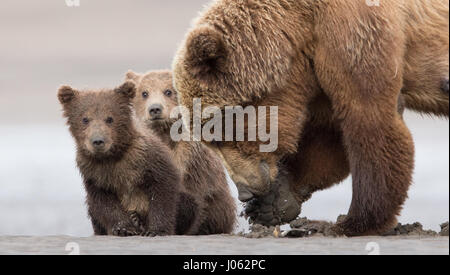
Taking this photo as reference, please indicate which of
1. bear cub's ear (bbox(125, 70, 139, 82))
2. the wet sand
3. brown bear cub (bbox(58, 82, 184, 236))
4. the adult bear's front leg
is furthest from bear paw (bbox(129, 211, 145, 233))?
bear cub's ear (bbox(125, 70, 139, 82))

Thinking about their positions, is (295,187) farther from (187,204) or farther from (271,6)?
(271,6)

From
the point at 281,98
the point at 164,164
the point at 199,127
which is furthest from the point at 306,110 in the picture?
the point at 164,164

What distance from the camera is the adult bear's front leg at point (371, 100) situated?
755cm

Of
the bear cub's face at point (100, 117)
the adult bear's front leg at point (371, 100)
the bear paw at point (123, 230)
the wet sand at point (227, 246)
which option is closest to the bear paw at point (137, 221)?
the bear paw at point (123, 230)

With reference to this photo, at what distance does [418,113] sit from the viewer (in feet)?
27.2

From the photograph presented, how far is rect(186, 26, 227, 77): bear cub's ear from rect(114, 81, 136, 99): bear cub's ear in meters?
1.71

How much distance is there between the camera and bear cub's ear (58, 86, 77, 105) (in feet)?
31.2

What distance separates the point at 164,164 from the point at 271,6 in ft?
7.99

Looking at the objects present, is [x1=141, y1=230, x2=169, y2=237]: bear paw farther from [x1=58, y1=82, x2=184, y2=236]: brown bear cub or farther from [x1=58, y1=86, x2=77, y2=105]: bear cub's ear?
[x1=58, y1=86, x2=77, y2=105]: bear cub's ear

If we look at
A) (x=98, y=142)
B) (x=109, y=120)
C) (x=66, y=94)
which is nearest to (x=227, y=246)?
(x=98, y=142)

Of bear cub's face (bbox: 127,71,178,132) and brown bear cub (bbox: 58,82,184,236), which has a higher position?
bear cub's face (bbox: 127,71,178,132)

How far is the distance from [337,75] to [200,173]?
3502mm

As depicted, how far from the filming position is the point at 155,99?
37.1ft

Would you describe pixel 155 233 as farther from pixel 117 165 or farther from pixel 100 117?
pixel 100 117
